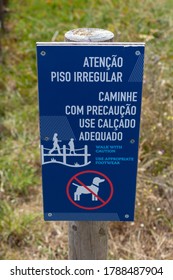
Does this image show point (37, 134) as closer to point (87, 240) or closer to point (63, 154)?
point (87, 240)

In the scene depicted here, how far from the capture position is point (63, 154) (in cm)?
166

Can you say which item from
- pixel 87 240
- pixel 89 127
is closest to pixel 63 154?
pixel 89 127

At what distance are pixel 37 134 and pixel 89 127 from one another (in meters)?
2.17

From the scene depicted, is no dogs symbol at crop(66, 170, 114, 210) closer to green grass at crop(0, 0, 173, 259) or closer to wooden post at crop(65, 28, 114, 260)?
wooden post at crop(65, 28, 114, 260)

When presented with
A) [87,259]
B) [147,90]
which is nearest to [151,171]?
[147,90]

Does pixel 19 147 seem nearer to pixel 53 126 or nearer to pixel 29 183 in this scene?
pixel 29 183

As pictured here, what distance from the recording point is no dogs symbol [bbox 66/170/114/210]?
1696mm

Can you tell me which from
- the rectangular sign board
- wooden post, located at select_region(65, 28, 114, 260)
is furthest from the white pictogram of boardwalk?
wooden post, located at select_region(65, 28, 114, 260)

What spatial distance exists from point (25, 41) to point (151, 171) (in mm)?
2571

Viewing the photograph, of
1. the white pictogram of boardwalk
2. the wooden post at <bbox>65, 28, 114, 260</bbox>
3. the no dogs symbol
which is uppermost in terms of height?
the white pictogram of boardwalk

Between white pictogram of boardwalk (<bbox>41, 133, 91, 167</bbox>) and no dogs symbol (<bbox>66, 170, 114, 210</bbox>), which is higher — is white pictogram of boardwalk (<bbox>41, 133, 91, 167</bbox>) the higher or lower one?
the higher one

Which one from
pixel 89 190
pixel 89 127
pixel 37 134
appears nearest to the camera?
pixel 89 127

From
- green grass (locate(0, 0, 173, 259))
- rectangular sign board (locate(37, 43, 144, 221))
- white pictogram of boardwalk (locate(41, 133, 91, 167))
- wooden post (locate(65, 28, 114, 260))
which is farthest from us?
green grass (locate(0, 0, 173, 259))

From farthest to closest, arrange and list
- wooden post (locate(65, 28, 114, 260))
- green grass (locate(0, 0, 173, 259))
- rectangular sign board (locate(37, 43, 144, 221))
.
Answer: green grass (locate(0, 0, 173, 259))
wooden post (locate(65, 28, 114, 260))
rectangular sign board (locate(37, 43, 144, 221))
